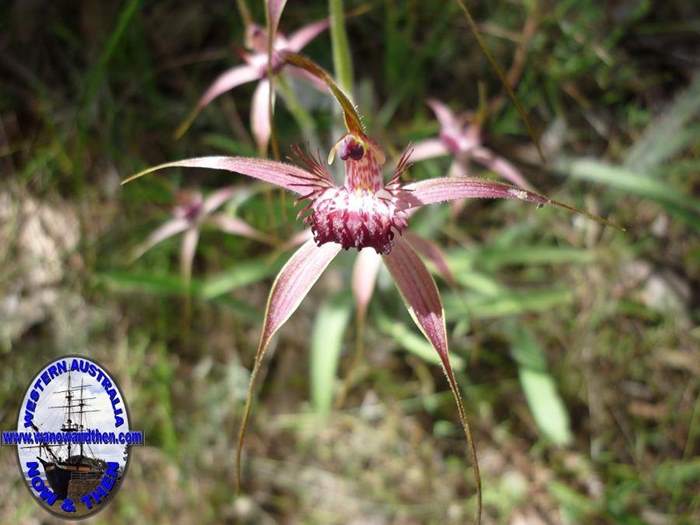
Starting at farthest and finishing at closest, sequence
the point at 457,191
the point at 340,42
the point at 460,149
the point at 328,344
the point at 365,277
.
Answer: the point at 328,344 → the point at 460,149 → the point at 365,277 → the point at 340,42 → the point at 457,191

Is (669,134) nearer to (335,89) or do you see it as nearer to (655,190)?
(655,190)

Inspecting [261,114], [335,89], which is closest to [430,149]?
[261,114]

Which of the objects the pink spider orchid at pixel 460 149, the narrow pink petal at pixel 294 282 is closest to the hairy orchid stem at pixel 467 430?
the narrow pink petal at pixel 294 282

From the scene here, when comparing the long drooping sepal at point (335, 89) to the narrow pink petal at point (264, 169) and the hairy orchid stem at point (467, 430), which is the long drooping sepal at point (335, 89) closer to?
the narrow pink petal at point (264, 169)

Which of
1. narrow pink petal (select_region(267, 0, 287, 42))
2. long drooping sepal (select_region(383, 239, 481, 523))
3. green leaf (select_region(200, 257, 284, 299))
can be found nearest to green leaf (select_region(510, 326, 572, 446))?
green leaf (select_region(200, 257, 284, 299))

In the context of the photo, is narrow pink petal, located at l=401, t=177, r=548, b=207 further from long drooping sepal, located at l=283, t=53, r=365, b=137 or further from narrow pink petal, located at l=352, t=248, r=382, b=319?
narrow pink petal, located at l=352, t=248, r=382, b=319

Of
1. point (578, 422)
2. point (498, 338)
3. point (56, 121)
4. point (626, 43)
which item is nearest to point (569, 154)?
point (626, 43)
